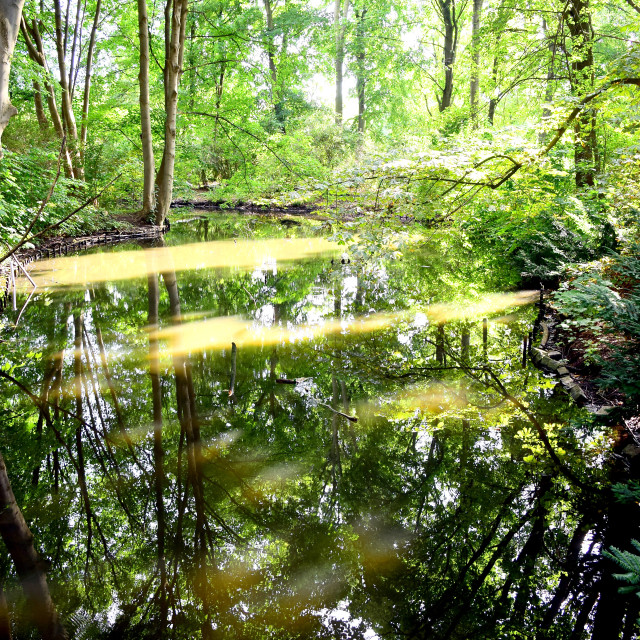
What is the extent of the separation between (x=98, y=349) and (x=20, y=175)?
769 centimetres

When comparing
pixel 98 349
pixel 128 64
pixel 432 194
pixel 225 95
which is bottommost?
pixel 98 349

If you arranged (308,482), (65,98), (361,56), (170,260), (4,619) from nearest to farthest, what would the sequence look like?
(4,619)
(308,482)
(170,260)
(65,98)
(361,56)

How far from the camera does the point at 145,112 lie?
14.8 m

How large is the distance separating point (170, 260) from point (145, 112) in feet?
19.6

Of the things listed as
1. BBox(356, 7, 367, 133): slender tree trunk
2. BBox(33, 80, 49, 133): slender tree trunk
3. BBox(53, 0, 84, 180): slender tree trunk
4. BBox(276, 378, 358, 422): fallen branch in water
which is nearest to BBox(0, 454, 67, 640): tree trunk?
BBox(276, 378, 358, 422): fallen branch in water

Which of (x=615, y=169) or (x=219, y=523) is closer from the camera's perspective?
(x=219, y=523)

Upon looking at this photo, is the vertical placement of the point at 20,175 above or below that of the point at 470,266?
above

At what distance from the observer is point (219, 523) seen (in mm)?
3084

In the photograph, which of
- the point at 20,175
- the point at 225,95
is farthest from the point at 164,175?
the point at 225,95

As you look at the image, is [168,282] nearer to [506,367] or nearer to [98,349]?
[98,349]

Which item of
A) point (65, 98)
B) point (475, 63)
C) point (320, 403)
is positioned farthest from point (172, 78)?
point (320, 403)

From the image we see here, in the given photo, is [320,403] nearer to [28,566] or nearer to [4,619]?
[28,566]

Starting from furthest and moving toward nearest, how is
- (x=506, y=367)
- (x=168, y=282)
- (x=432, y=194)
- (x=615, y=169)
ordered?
(x=168, y=282) < (x=615, y=169) < (x=432, y=194) < (x=506, y=367)

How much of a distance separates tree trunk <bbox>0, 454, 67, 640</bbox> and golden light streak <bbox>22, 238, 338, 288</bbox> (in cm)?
698
